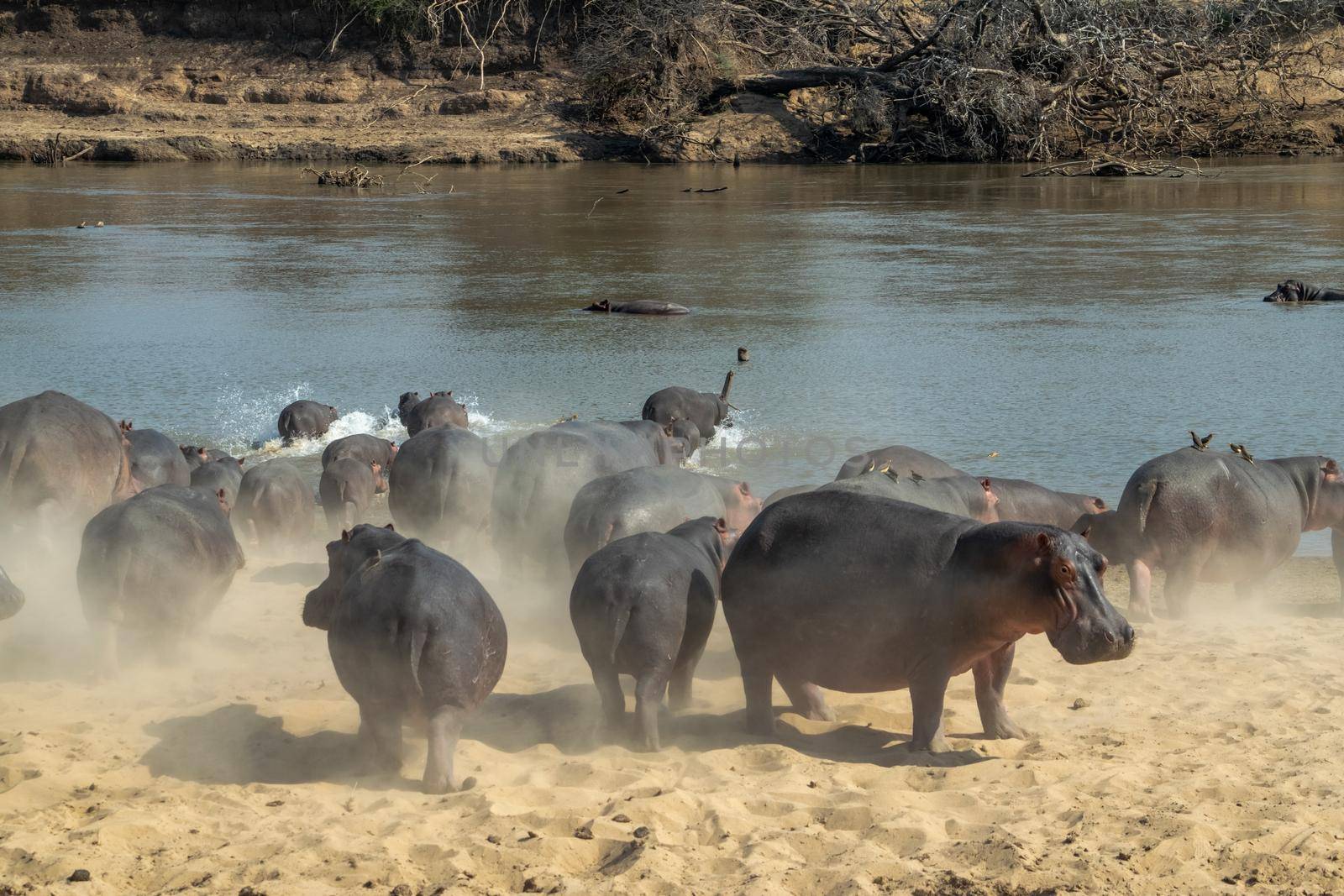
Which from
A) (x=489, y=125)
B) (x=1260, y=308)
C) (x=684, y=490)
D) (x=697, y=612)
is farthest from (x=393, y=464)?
(x=489, y=125)

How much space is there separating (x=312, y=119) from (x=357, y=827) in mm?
33712

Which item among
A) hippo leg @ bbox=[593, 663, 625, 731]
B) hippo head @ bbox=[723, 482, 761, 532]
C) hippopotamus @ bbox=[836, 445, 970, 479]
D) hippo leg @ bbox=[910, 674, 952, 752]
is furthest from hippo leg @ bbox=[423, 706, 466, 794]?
hippopotamus @ bbox=[836, 445, 970, 479]

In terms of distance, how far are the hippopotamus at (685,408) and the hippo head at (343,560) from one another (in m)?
4.63

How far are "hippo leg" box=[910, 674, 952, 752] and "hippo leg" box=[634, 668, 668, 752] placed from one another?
86 cm

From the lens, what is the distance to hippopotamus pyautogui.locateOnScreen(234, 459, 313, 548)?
8133 millimetres

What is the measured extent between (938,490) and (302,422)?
527 cm

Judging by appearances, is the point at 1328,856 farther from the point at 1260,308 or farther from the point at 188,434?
the point at 1260,308

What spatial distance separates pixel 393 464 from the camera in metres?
7.91

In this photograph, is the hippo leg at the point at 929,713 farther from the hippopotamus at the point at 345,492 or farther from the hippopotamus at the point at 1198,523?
the hippopotamus at the point at 345,492


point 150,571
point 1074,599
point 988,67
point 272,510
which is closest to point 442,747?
point 150,571

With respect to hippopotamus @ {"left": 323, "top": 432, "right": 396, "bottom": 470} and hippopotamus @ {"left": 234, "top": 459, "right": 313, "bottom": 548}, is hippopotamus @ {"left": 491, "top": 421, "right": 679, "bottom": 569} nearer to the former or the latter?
hippopotamus @ {"left": 234, "top": 459, "right": 313, "bottom": 548}

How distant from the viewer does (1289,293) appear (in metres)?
14.7

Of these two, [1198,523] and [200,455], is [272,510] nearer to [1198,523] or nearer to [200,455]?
[200,455]

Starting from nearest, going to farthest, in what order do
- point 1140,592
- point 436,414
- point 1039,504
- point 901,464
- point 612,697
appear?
point 612,697
point 1140,592
point 1039,504
point 901,464
point 436,414
